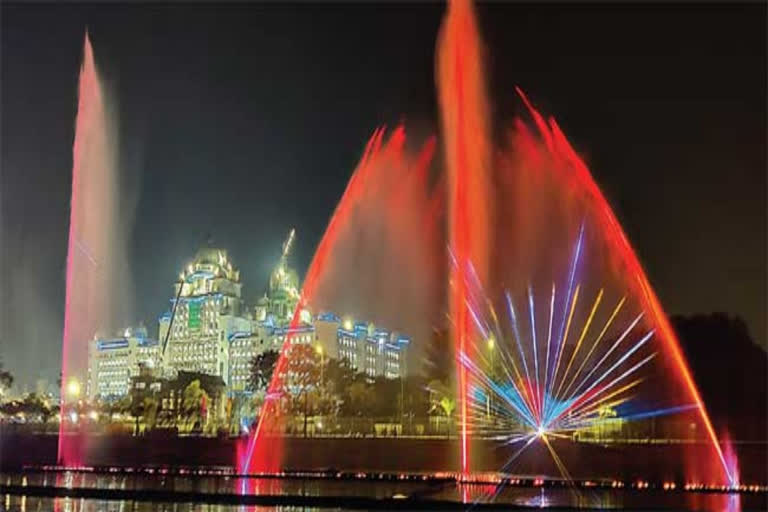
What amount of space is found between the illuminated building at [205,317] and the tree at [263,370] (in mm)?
41270

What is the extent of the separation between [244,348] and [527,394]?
81.2 m

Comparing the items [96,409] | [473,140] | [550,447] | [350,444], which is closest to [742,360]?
[550,447]

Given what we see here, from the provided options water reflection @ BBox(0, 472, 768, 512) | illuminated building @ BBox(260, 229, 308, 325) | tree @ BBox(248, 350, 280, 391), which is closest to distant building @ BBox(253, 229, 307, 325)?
illuminated building @ BBox(260, 229, 308, 325)

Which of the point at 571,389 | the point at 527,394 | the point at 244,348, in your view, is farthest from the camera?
the point at 244,348

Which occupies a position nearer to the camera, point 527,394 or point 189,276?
point 527,394

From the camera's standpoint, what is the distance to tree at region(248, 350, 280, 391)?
89706 mm

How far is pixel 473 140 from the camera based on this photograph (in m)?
26.5

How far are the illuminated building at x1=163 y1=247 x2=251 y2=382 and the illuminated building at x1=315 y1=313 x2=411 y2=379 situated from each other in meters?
20.9

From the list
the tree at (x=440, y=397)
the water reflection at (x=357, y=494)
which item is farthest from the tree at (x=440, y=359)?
the water reflection at (x=357, y=494)

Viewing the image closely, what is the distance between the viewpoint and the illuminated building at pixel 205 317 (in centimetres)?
13750

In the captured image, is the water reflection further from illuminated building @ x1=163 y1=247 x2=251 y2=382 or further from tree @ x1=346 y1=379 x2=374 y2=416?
illuminated building @ x1=163 y1=247 x2=251 y2=382

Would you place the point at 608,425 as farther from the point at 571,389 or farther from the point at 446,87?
the point at 446,87

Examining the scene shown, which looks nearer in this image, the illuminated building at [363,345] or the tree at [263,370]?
the tree at [263,370]

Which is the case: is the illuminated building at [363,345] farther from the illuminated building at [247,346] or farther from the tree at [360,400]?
the tree at [360,400]
